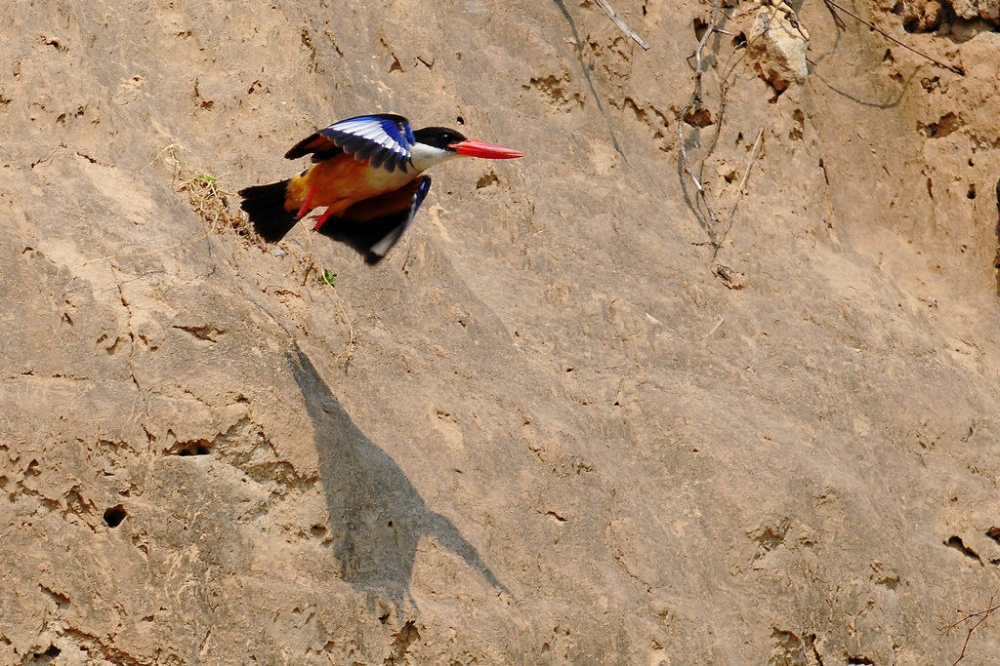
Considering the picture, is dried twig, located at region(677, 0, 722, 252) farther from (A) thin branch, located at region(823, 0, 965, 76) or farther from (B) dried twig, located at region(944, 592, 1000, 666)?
(B) dried twig, located at region(944, 592, 1000, 666)

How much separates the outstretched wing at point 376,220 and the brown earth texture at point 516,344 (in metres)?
0.33

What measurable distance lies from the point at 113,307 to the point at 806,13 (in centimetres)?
497

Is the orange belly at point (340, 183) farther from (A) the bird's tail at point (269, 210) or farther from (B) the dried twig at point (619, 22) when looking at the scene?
(B) the dried twig at point (619, 22)

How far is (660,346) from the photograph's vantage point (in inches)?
228

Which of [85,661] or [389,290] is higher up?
[389,290]

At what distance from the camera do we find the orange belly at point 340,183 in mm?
4547

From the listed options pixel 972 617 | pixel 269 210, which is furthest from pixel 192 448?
pixel 972 617

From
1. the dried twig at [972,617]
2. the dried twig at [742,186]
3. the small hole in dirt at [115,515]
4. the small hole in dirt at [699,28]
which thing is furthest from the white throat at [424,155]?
the dried twig at [972,617]

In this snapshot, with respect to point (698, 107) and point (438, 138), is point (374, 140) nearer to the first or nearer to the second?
point (438, 138)

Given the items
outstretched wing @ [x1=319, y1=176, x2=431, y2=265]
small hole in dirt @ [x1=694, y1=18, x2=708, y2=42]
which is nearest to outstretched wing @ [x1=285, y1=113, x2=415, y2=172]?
outstretched wing @ [x1=319, y1=176, x2=431, y2=265]

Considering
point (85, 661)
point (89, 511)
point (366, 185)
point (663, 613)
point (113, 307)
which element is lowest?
point (663, 613)

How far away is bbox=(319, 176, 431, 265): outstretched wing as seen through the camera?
462cm

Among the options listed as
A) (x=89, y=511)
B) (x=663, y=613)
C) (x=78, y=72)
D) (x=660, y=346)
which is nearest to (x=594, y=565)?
(x=663, y=613)

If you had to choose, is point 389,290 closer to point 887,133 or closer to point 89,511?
point 89,511
